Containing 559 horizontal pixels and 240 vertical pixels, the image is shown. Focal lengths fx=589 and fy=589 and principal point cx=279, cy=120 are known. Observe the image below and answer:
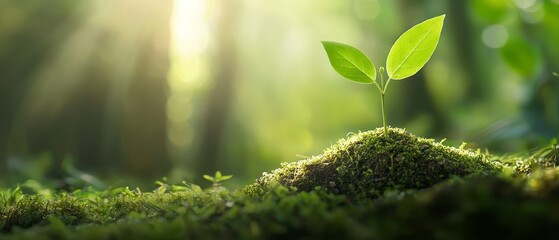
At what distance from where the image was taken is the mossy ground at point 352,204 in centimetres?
147

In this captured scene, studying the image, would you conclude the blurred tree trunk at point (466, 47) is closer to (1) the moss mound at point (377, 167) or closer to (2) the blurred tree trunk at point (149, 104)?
(2) the blurred tree trunk at point (149, 104)

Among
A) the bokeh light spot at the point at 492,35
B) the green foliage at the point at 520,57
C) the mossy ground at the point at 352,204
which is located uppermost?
the bokeh light spot at the point at 492,35

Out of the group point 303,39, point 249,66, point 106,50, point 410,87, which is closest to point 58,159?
point 106,50

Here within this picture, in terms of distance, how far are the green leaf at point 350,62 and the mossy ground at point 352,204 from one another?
272 millimetres

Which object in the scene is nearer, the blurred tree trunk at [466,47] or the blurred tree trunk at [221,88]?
the blurred tree trunk at [221,88]

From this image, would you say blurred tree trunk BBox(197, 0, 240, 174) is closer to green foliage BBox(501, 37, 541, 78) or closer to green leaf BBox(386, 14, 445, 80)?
green foliage BBox(501, 37, 541, 78)

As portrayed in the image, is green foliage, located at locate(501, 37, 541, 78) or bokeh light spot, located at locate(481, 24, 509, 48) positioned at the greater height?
bokeh light spot, located at locate(481, 24, 509, 48)

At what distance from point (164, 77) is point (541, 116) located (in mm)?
5535

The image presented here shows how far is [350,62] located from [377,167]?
0.47 meters

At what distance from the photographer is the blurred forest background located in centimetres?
877

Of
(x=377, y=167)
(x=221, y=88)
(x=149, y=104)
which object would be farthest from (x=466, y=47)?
(x=377, y=167)

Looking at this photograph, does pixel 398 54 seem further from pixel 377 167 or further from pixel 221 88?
pixel 221 88

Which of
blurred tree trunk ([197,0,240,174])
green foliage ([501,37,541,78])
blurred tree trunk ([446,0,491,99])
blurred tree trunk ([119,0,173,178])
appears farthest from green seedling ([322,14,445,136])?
blurred tree trunk ([446,0,491,99])

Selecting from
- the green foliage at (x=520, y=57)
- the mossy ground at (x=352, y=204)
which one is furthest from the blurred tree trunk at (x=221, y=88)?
the mossy ground at (x=352, y=204)
